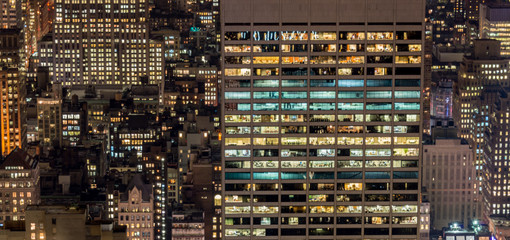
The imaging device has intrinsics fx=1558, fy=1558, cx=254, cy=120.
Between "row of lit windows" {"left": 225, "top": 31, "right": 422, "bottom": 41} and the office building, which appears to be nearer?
"row of lit windows" {"left": 225, "top": 31, "right": 422, "bottom": 41}

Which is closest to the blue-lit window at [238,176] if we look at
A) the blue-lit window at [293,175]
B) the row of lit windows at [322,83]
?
the blue-lit window at [293,175]

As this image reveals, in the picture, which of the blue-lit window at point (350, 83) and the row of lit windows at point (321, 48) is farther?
the blue-lit window at point (350, 83)

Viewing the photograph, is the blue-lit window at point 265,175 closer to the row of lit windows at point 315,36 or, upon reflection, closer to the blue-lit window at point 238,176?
the blue-lit window at point 238,176

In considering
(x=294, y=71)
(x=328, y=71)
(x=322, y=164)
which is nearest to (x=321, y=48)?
(x=328, y=71)

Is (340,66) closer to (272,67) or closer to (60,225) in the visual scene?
(272,67)

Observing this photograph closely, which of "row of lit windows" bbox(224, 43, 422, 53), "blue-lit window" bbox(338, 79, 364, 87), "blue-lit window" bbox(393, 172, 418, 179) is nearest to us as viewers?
"row of lit windows" bbox(224, 43, 422, 53)

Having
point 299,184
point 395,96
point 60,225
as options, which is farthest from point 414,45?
point 60,225

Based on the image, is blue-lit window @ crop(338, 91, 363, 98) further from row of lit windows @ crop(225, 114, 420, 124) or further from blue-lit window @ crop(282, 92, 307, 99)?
blue-lit window @ crop(282, 92, 307, 99)

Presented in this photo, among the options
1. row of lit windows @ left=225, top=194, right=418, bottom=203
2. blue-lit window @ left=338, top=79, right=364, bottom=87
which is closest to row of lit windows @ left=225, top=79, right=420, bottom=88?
blue-lit window @ left=338, top=79, right=364, bottom=87

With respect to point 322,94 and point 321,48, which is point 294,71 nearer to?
point 321,48
